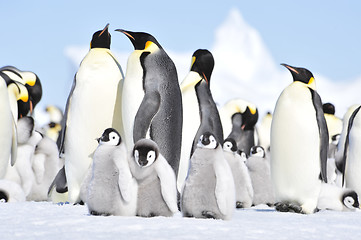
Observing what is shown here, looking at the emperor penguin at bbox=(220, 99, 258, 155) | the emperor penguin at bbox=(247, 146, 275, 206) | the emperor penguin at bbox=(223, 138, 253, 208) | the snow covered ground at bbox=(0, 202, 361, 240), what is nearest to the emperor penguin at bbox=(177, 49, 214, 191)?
the emperor penguin at bbox=(223, 138, 253, 208)

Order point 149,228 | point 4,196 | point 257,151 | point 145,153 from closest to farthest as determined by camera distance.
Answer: point 149,228
point 145,153
point 4,196
point 257,151

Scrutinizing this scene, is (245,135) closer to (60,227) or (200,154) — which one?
(200,154)

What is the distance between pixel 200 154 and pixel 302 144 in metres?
1.98

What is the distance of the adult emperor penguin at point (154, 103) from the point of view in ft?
19.5

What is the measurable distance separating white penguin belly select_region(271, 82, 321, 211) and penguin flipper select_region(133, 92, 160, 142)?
137cm

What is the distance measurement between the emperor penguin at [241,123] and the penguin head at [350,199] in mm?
4569

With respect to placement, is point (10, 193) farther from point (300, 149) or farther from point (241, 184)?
point (300, 149)

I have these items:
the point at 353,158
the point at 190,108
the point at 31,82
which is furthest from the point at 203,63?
the point at 31,82

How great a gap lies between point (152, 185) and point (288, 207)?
2168 mm

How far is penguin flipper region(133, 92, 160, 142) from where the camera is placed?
5.88 metres

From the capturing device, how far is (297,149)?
637 centimetres

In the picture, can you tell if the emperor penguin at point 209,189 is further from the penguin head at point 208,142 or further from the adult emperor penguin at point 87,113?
the adult emperor penguin at point 87,113

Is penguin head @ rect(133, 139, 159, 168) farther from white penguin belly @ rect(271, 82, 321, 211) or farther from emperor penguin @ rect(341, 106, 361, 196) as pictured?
emperor penguin @ rect(341, 106, 361, 196)

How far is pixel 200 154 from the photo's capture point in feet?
15.4
